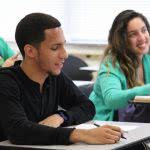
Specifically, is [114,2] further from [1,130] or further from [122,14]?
[1,130]

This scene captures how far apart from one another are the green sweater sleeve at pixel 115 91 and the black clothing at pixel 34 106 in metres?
0.45

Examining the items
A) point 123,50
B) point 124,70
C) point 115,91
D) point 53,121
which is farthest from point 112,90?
point 53,121

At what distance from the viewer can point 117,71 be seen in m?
3.30

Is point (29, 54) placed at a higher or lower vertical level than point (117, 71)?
higher

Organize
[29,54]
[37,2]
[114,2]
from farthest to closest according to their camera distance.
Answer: [37,2], [114,2], [29,54]

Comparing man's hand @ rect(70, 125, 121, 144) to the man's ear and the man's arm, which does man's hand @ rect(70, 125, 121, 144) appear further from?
the man's ear

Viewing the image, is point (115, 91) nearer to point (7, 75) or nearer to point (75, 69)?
point (7, 75)

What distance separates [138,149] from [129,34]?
1.34 meters

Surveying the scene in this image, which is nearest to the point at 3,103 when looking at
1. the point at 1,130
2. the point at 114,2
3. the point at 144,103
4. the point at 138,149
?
the point at 1,130

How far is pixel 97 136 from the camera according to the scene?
6.87ft

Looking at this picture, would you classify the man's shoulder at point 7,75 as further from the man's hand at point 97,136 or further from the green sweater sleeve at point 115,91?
the green sweater sleeve at point 115,91

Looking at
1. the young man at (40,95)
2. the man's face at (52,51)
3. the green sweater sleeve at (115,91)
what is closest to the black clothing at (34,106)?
the young man at (40,95)

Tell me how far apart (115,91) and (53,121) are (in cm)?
81

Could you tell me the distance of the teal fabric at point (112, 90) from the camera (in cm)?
312
